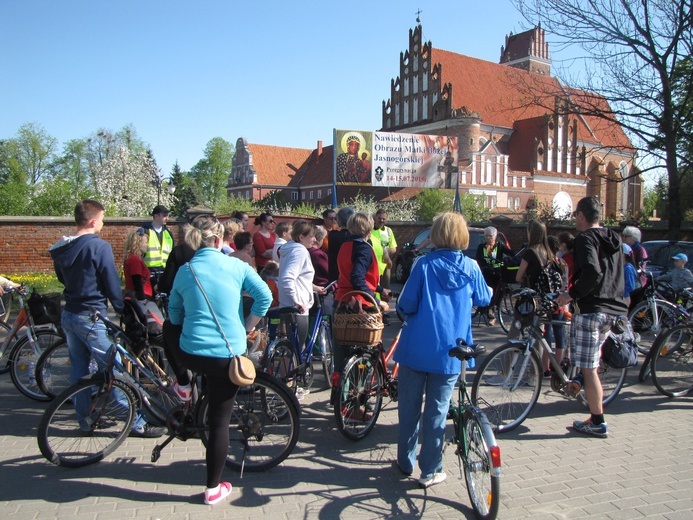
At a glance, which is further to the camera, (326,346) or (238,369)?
(326,346)

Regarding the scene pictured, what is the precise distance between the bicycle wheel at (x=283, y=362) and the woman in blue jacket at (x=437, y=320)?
1800 mm

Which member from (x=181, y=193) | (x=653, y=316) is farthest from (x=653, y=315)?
(x=181, y=193)

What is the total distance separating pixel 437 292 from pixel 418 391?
0.69 m

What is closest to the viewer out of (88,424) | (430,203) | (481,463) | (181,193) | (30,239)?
(481,463)

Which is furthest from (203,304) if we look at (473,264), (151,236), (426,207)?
(426,207)

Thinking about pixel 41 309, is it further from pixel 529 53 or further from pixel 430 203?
pixel 529 53

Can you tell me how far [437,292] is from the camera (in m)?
3.60

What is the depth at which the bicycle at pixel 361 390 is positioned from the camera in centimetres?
451

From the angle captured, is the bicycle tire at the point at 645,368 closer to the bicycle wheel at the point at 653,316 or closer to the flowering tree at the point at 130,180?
the bicycle wheel at the point at 653,316

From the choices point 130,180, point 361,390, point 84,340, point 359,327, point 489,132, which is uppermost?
point 489,132

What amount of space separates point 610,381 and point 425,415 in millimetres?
3040

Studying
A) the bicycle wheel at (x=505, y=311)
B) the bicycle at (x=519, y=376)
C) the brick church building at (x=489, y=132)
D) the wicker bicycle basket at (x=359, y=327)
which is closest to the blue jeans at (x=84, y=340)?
the wicker bicycle basket at (x=359, y=327)

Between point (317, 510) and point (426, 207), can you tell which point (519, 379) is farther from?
point (426, 207)

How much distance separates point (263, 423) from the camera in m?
4.21
